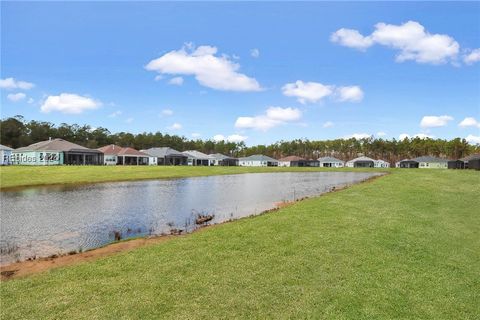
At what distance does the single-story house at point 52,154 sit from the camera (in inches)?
2891

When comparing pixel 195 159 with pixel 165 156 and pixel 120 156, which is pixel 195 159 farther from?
pixel 120 156

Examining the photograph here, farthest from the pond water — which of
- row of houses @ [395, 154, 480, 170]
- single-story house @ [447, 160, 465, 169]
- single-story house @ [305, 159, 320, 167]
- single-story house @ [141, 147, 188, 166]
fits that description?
single-story house @ [305, 159, 320, 167]

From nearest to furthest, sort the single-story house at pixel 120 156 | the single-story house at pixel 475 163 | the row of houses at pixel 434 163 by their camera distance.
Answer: the single-story house at pixel 475 163
the single-story house at pixel 120 156
the row of houses at pixel 434 163

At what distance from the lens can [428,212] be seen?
18.4 m

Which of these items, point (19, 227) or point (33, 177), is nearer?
point (19, 227)

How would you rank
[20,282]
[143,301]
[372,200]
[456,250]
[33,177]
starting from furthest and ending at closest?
1. [33,177]
2. [372,200]
3. [456,250]
4. [20,282]
5. [143,301]

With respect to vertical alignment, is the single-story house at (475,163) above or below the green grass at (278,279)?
above

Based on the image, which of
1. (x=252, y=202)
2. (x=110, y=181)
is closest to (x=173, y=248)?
(x=252, y=202)

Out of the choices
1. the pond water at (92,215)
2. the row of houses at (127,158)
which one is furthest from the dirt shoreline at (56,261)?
the row of houses at (127,158)

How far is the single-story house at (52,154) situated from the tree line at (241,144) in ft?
107

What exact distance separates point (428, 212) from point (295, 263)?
1180cm

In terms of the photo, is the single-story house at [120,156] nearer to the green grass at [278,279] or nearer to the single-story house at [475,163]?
the green grass at [278,279]

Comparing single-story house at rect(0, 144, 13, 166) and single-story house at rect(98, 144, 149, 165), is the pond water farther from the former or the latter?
single-story house at rect(98, 144, 149, 165)

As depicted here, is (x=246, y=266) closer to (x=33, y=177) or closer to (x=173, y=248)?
(x=173, y=248)
